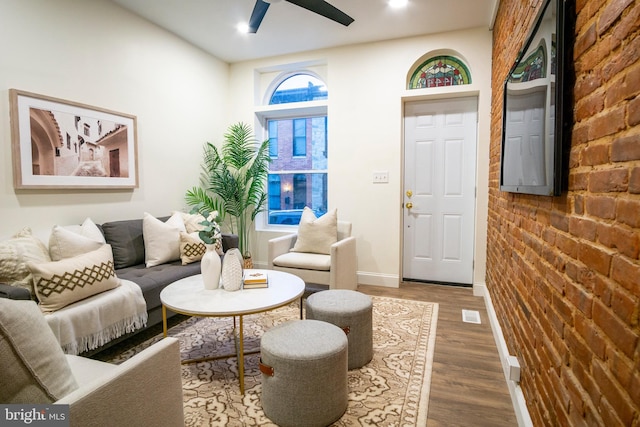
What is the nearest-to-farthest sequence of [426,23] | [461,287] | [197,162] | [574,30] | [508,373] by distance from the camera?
[574,30]
[508,373]
[426,23]
[461,287]
[197,162]

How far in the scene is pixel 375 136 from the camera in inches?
155

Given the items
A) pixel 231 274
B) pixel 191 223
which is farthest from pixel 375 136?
pixel 231 274

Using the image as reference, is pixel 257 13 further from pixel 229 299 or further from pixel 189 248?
pixel 229 299

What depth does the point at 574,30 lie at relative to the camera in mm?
1125

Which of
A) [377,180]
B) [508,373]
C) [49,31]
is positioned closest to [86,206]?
[49,31]

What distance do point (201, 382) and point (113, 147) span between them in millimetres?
2292

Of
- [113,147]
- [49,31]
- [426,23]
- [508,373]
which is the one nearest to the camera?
[508,373]

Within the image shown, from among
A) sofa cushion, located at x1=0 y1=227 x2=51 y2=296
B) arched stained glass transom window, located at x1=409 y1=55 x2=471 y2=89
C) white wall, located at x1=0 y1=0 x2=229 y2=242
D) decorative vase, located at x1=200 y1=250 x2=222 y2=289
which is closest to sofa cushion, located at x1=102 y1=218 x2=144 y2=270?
white wall, located at x1=0 y1=0 x2=229 y2=242

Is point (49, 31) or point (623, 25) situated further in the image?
point (49, 31)

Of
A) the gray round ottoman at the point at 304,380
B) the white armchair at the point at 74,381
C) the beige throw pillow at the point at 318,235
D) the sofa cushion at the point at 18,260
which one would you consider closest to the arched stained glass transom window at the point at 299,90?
the beige throw pillow at the point at 318,235

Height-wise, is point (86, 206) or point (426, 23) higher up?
point (426, 23)

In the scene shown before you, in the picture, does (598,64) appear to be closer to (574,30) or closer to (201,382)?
(574,30)

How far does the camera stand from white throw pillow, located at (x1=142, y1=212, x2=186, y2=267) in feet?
9.65

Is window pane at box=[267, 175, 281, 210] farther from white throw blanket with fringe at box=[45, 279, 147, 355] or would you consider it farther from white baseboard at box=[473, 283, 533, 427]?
white baseboard at box=[473, 283, 533, 427]
